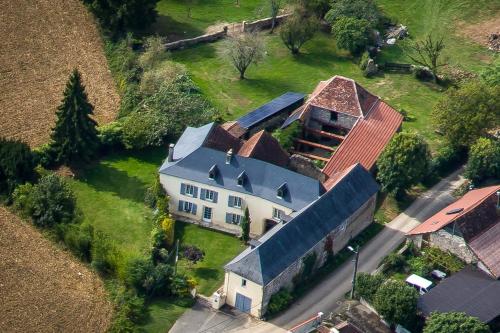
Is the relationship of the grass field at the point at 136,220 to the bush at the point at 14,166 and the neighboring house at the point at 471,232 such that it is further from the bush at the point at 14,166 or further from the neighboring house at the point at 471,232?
the neighboring house at the point at 471,232

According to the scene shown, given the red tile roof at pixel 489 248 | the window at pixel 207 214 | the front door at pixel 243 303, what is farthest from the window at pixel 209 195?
the red tile roof at pixel 489 248

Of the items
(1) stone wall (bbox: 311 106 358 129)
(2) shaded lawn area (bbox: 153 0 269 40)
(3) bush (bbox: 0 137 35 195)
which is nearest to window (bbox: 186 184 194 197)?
(3) bush (bbox: 0 137 35 195)

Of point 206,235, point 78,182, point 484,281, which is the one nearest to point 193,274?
point 206,235

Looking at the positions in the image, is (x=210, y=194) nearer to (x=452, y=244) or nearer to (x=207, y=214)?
(x=207, y=214)

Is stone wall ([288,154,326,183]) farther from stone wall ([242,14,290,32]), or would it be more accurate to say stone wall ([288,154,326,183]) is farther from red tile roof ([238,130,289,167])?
stone wall ([242,14,290,32])

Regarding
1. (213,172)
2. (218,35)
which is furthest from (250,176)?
(218,35)

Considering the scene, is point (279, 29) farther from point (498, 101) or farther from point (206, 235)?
point (206, 235)
